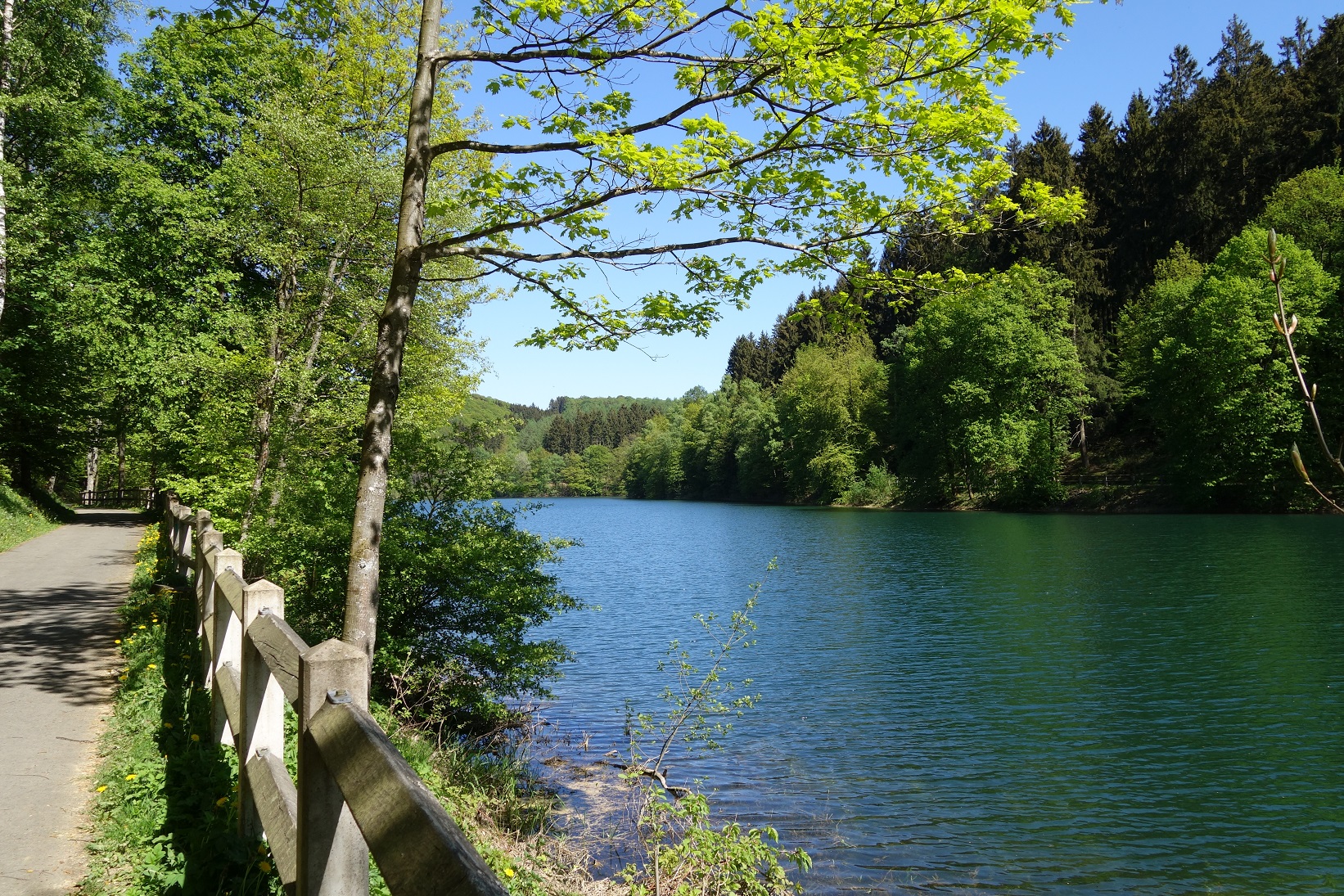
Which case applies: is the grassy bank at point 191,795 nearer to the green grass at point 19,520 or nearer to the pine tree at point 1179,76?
the green grass at point 19,520

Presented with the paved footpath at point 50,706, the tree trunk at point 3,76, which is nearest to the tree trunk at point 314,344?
the paved footpath at point 50,706

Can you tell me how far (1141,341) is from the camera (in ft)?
176

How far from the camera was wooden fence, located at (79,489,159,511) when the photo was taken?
4309 cm

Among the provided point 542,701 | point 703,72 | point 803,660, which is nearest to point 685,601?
point 803,660

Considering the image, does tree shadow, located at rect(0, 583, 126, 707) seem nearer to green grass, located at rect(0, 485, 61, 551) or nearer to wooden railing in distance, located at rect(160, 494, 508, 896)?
wooden railing in distance, located at rect(160, 494, 508, 896)

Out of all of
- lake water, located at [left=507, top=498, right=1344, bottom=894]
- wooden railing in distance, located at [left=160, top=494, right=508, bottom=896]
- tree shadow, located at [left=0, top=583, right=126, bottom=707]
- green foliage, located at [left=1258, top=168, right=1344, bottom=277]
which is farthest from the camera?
green foliage, located at [left=1258, top=168, right=1344, bottom=277]

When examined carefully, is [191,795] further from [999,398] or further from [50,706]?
[999,398]

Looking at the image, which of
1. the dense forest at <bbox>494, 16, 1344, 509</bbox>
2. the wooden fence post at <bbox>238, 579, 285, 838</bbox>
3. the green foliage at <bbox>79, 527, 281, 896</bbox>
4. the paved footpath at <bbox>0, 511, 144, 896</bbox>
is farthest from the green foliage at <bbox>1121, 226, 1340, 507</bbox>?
the wooden fence post at <bbox>238, 579, 285, 838</bbox>

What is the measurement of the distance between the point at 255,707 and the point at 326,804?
181 cm

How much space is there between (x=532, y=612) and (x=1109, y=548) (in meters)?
25.6

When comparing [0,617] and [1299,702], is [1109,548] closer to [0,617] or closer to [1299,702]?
[1299,702]

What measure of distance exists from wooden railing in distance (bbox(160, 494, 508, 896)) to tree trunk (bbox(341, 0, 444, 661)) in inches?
37.6

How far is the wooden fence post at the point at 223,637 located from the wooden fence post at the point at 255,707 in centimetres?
64

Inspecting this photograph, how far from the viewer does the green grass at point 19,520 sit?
19547mm
